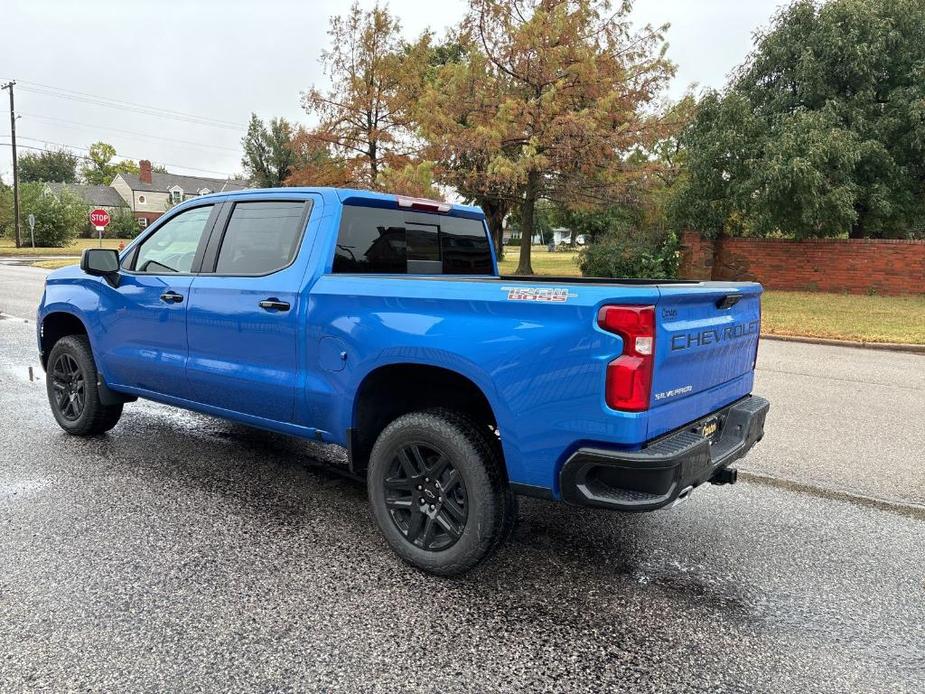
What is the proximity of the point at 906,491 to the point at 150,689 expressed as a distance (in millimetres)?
4639

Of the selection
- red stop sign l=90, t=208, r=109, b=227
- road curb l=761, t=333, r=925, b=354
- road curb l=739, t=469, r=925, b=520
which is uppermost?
red stop sign l=90, t=208, r=109, b=227

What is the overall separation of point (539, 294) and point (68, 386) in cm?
440

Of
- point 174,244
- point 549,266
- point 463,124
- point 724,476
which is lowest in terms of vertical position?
point 724,476

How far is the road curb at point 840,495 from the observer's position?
4.26 metres

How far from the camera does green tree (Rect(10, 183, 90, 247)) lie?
161ft

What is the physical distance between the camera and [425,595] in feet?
10.2

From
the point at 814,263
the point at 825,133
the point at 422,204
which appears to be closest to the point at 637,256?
the point at 814,263

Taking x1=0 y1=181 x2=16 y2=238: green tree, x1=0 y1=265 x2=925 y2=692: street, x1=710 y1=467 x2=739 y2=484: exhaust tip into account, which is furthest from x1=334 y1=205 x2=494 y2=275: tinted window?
x1=0 y1=181 x2=16 y2=238: green tree

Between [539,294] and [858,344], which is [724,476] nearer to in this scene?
[539,294]

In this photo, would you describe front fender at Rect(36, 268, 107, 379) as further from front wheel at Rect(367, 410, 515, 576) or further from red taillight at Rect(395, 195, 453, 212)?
front wheel at Rect(367, 410, 515, 576)

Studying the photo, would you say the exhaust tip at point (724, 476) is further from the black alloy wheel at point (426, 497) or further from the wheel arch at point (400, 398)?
the black alloy wheel at point (426, 497)

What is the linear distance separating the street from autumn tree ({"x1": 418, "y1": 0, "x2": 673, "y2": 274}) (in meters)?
14.1

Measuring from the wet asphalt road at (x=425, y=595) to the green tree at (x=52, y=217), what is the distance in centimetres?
5277

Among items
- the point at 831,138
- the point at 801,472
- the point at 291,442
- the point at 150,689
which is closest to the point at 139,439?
the point at 291,442
